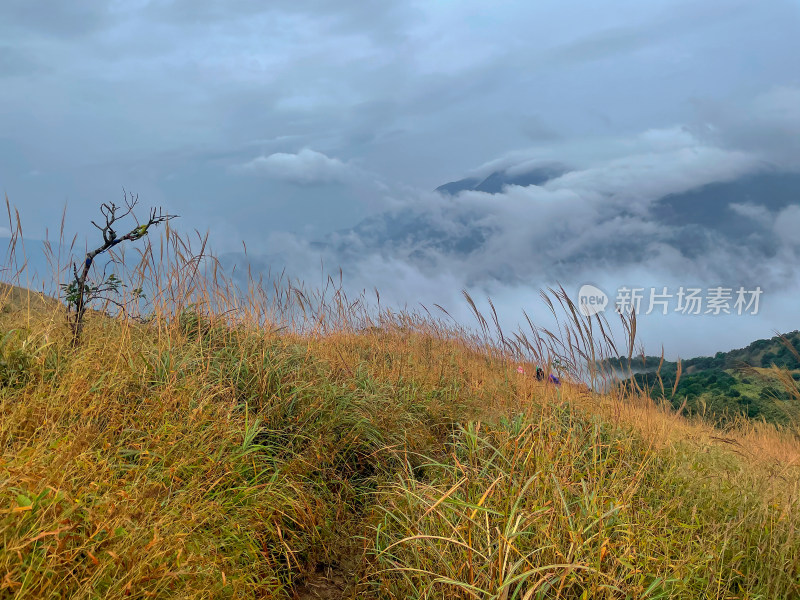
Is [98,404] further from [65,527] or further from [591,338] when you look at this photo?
[591,338]

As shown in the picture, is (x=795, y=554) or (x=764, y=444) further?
(x=764, y=444)

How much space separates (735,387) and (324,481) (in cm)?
993

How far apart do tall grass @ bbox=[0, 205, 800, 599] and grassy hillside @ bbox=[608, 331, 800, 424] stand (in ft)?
11.3

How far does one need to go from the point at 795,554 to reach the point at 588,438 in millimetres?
1531

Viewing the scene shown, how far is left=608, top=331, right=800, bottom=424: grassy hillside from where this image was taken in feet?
29.1

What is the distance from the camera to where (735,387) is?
11125mm

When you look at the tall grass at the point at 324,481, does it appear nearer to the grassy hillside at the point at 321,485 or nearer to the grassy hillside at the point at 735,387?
the grassy hillside at the point at 321,485

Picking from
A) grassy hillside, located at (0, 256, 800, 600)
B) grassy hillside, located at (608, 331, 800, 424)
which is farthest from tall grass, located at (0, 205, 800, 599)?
grassy hillside, located at (608, 331, 800, 424)

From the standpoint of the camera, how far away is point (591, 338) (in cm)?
450

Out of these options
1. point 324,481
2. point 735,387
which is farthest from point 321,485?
point 735,387

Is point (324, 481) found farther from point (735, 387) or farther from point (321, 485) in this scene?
point (735, 387)

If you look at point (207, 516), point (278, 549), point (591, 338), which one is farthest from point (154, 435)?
point (591, 338)

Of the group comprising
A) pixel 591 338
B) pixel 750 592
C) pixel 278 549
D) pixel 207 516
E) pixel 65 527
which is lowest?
pixel 750 592

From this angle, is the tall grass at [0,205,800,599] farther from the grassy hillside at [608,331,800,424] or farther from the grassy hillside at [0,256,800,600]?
the grassy hillside at [608,331,800,424]
